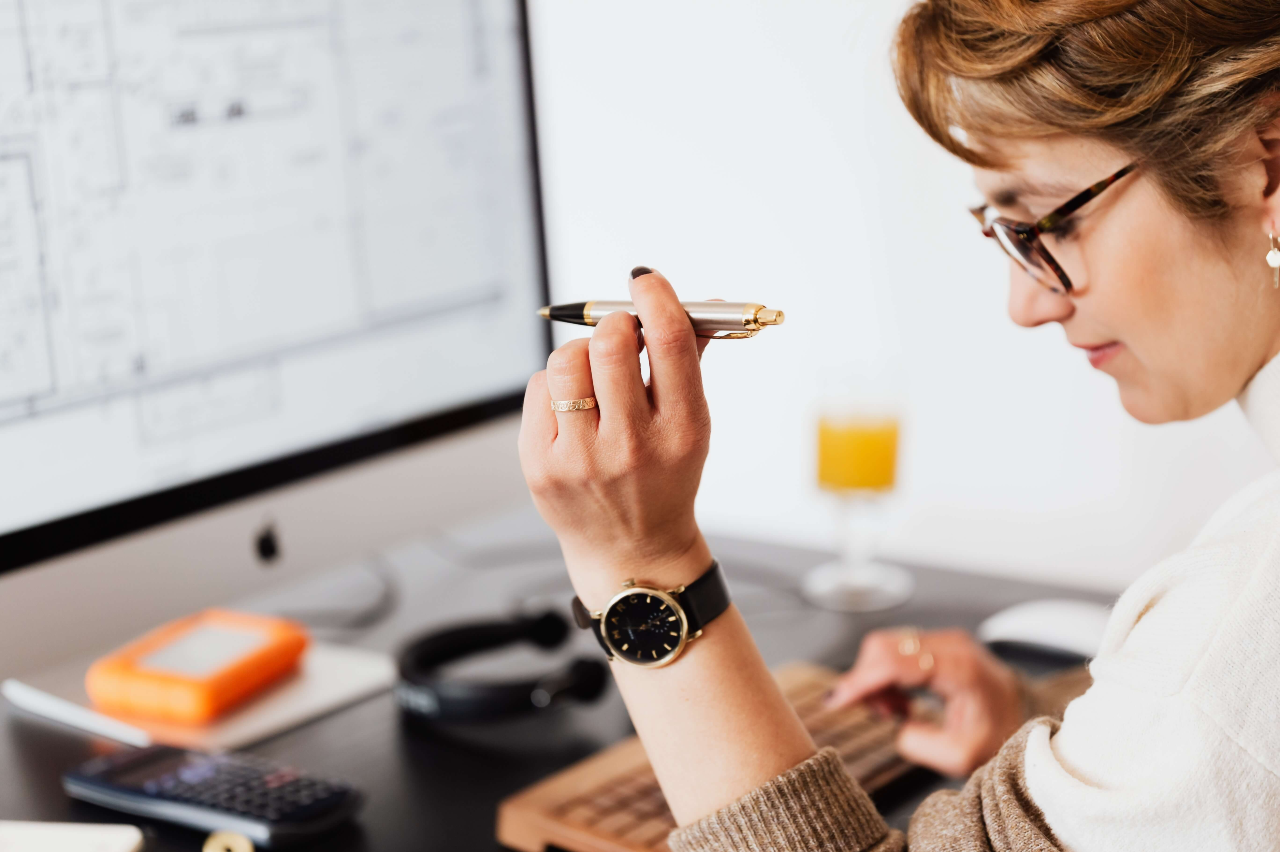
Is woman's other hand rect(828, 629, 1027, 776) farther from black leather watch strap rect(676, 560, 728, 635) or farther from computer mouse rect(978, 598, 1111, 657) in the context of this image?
black leather watch strap rect(676, 560, 728, 635)

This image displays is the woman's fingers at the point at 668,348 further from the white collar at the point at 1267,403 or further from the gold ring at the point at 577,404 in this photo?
the white collar at the point at 1267,403

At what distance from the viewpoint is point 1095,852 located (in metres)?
0.55

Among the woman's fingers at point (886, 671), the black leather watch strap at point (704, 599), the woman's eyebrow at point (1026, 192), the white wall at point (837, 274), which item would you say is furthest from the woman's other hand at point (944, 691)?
the white wall at point (837, 274)

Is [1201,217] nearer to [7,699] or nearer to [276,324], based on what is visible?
[276,324]

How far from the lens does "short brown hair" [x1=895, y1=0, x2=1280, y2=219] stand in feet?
2.04

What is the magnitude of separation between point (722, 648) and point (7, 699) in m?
0.61

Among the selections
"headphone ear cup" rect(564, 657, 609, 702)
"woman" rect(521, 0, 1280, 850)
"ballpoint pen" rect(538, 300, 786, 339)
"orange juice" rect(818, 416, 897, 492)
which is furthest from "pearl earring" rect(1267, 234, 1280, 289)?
"orange juice" rect(818, 416, 897, 492)

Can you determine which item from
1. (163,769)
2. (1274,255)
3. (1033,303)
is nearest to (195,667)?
(163,769)

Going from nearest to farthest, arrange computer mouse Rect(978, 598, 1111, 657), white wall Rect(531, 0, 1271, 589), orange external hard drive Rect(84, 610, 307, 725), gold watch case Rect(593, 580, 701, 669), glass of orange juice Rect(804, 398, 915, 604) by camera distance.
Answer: gold watch case Rect(593, 580, 701, 669) → orange external hard drive Rect(84, 610, 307, 725) → computer mouse Rect(978, 598, 1111, 657) → glass of orange juice Rect(804, 398, 915, 604) → white wall Rect(531, 0, 1271, 589)

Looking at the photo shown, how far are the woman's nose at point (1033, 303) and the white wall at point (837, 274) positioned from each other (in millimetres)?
647

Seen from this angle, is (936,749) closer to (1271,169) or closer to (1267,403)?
(1267,403)

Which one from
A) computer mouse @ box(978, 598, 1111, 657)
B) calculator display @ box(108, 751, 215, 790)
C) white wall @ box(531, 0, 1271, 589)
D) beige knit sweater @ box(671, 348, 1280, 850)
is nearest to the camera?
beige knit sweater @ box(671, 348, 1280, 850)

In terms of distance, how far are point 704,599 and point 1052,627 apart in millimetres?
486

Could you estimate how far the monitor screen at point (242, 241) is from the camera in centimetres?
71
